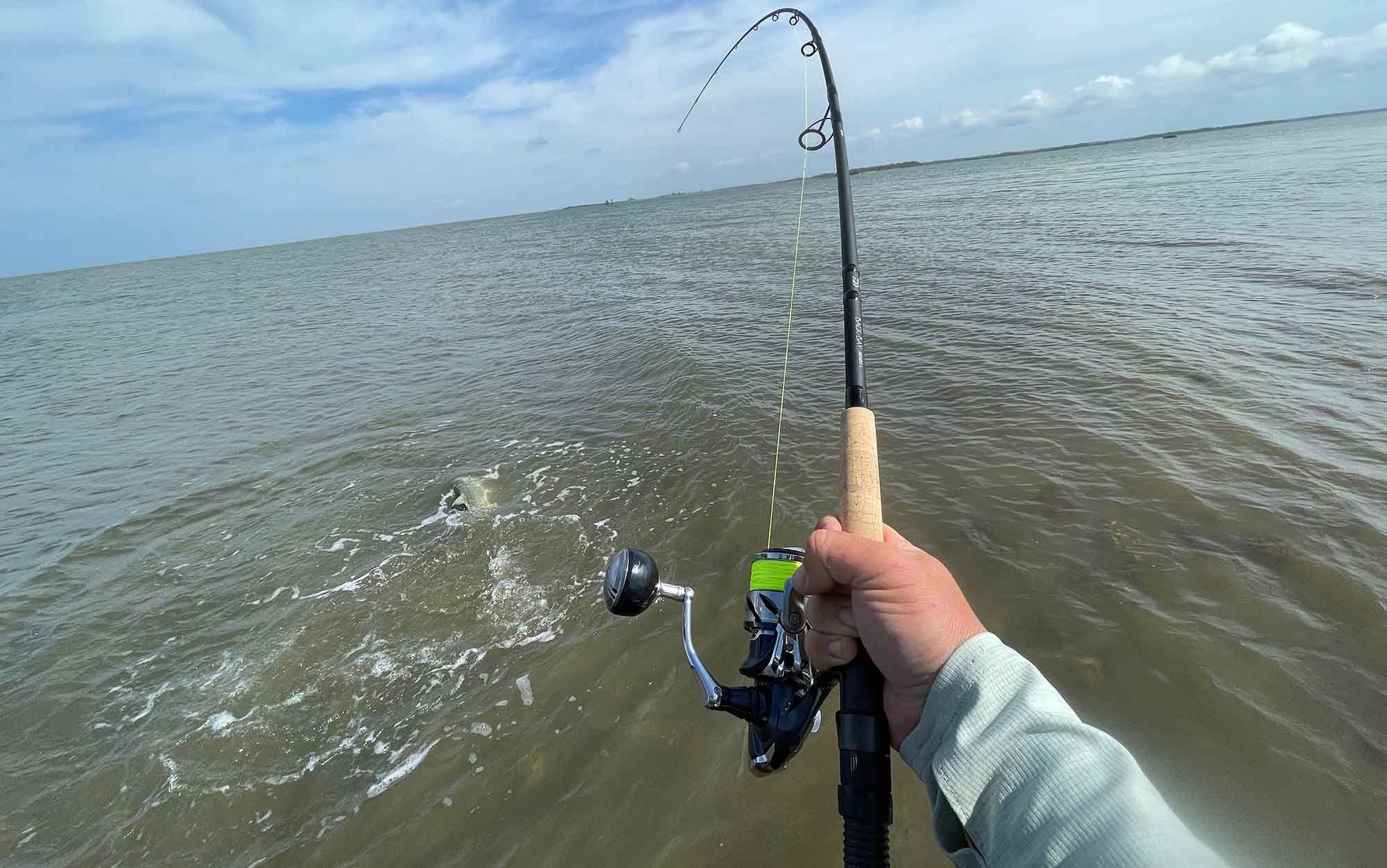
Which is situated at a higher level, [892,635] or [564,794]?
[892,635]

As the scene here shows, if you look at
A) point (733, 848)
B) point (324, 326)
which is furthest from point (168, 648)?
Result: point (324, 326)

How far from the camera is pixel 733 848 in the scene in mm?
2957

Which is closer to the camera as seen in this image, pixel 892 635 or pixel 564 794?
pixel 892 635

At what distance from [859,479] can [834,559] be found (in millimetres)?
638

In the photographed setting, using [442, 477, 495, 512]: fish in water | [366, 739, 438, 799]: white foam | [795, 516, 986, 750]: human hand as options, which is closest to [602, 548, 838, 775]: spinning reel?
[795, 516, 986, 750]: human hand

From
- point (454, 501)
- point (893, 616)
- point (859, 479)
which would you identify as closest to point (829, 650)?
point (893, 616)

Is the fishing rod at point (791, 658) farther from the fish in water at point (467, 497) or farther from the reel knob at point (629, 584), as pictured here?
the fish in water at point (467, 497)

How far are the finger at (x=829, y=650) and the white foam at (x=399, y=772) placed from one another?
3197 mm

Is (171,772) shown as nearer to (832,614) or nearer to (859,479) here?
(832,614)

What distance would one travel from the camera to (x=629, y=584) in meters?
2.27

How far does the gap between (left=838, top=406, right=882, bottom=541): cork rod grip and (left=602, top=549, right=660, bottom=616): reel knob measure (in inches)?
30.8

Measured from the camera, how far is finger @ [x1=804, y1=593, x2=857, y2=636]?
1696 millimetres

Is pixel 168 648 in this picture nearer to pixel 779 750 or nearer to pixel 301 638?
pixel 301 638

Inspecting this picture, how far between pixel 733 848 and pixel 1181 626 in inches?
126
